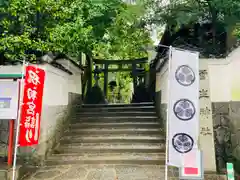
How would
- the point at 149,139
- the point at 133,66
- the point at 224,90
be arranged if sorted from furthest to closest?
1. the point at 133,66
2. the point at 149,139
3. the point at 224,90

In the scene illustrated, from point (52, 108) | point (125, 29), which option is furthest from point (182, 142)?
point (125, 29)

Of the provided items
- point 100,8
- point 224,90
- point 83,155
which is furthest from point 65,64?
point 224,90

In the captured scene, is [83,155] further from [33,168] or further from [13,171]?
[13,171]

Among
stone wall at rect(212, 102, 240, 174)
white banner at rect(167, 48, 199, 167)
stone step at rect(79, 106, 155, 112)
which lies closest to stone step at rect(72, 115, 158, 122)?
stone step at rect(79, 106, 155, 112)

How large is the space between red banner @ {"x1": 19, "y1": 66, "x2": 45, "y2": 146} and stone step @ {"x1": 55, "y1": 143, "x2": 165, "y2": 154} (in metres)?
1.65

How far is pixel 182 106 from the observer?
419 cm

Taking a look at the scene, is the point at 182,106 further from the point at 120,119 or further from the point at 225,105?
the point at 120,119

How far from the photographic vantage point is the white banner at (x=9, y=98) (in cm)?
466

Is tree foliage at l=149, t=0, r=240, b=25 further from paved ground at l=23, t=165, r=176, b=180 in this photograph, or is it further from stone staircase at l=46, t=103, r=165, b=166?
paved ground at l=23, t=165, r=176, b=180

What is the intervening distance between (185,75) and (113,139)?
10.8 ft

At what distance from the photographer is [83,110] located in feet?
28.4

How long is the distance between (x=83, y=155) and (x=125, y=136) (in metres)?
1.52

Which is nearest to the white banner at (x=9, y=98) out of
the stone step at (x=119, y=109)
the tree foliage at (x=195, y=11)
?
the stone step at (x=119, y=109)

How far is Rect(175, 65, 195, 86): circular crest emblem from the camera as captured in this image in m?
4.25
